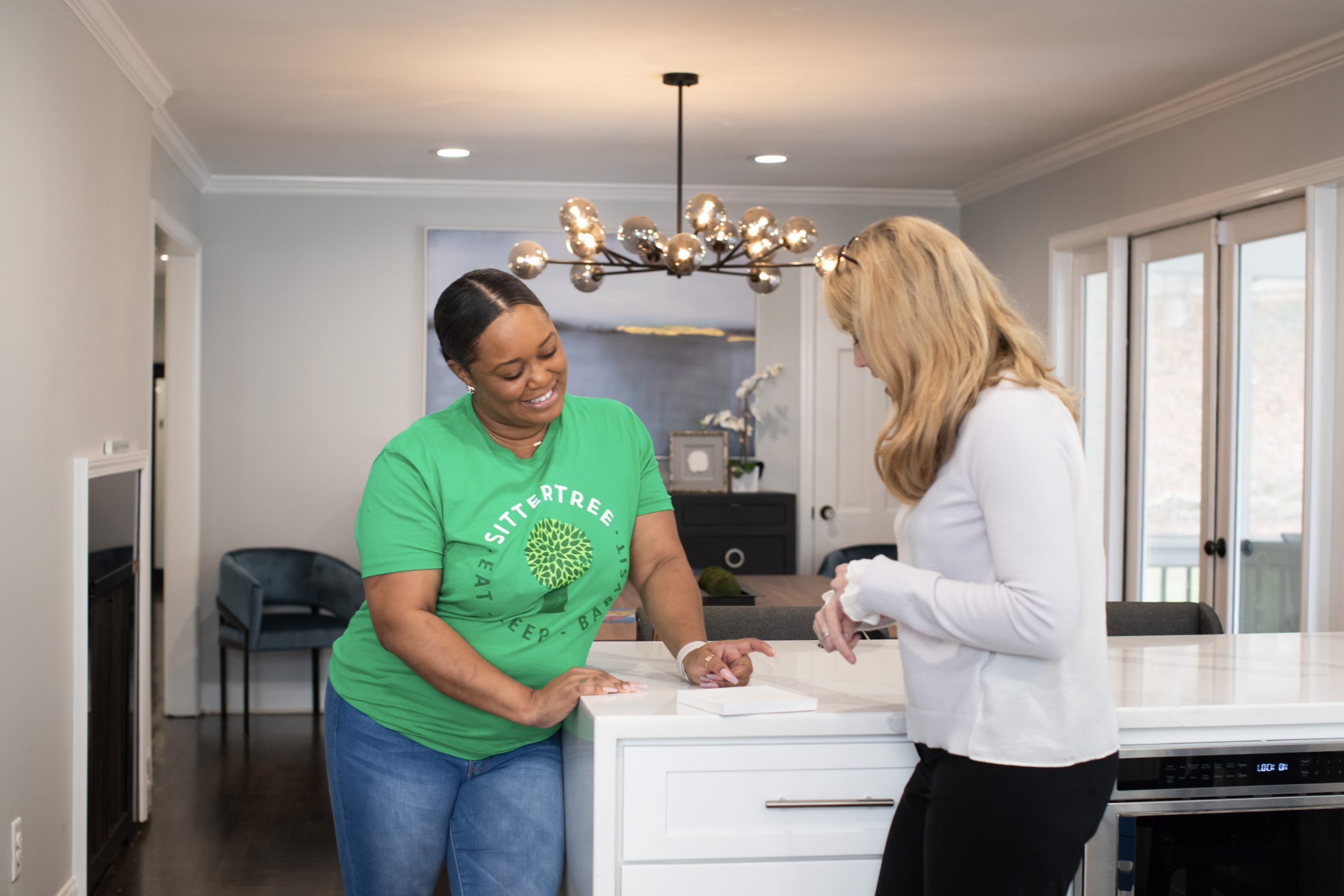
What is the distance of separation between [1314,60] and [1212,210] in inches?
26.2

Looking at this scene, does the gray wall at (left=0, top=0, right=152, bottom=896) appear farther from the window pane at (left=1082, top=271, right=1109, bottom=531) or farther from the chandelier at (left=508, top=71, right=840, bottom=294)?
the window pane at (left=1082, top=271, right=1109, bottom=531)

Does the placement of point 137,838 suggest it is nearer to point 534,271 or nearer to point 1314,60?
point 534,271

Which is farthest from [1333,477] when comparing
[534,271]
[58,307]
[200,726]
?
[200,726]

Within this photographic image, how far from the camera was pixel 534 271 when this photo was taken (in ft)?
13.1

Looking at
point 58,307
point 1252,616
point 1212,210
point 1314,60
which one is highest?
point 1314,60

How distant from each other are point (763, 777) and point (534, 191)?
15.6 ft

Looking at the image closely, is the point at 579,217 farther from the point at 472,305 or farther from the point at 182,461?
the point at 182,461

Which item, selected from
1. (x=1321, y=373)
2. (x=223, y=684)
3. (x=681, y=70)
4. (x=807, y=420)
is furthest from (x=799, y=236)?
(x=223, y=684)

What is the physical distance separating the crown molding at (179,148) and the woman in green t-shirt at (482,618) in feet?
10.5

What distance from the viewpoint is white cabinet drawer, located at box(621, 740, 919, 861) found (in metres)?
1.56

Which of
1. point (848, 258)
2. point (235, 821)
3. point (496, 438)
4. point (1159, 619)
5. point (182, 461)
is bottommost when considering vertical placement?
point (235, 821)

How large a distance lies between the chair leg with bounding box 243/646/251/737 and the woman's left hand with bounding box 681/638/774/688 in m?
4.14

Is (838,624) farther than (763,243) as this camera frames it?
No

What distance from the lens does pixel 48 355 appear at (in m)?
2.91
